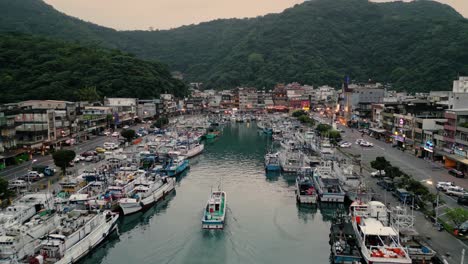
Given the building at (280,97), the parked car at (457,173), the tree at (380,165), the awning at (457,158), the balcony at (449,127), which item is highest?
the building at (280,97)

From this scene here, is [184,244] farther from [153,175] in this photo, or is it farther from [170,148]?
[170,148]

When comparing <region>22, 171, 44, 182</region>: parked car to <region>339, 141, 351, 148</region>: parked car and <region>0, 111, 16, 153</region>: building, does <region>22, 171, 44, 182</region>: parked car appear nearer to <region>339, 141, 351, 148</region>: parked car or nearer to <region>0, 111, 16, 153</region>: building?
<region>0, 111, 16, 153</region>: building

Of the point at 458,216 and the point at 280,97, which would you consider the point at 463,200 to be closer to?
the point at 458,216

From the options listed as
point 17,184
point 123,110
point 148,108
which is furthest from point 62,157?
point 148,108

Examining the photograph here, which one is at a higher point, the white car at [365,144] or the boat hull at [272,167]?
the white car at [365,144]

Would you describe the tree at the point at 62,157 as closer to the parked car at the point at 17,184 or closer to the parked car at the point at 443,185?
the parked car at the point at 17,184

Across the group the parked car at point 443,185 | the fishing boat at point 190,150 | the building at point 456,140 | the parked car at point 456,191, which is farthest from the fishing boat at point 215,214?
the fishing boat at point 190,150

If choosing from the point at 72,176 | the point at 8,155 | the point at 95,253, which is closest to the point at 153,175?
the point at 72,176
